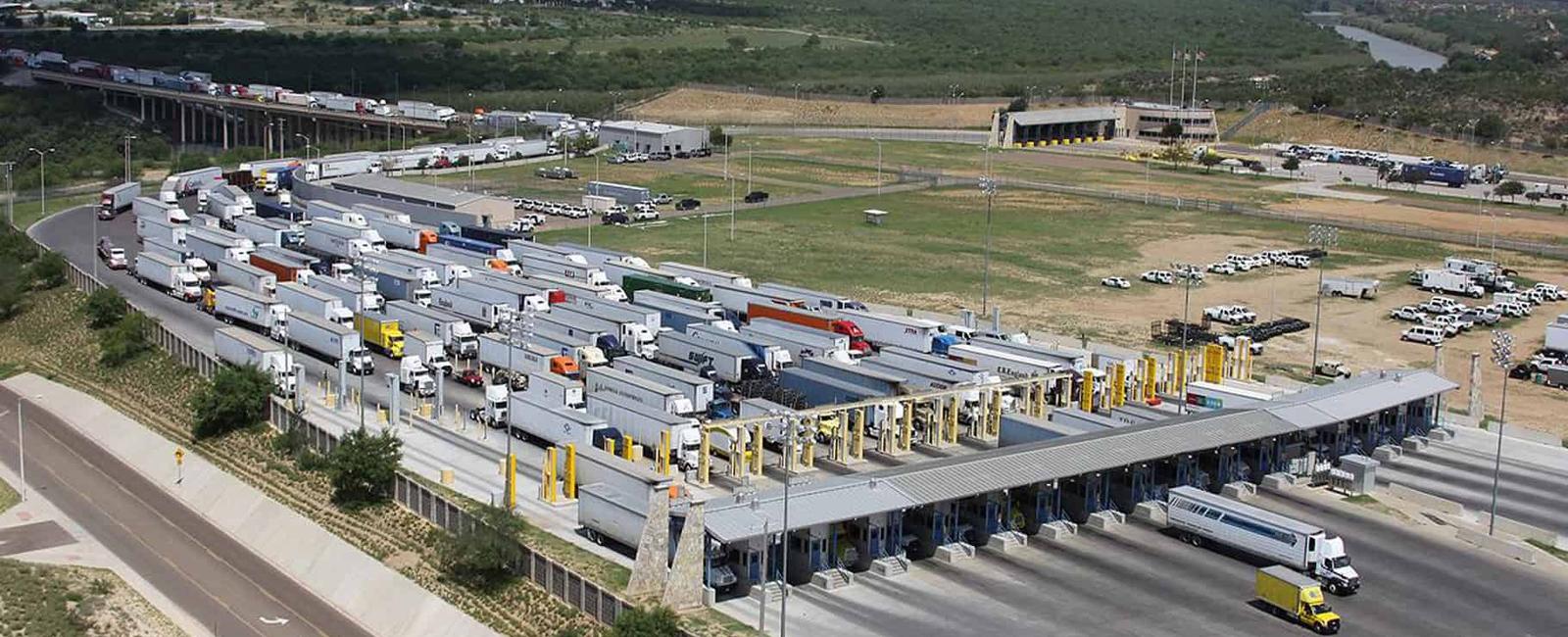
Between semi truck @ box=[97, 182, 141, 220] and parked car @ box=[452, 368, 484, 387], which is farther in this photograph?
semi truck @ box=[97, 182, 141, 220]

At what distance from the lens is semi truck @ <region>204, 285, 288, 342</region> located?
7619cm

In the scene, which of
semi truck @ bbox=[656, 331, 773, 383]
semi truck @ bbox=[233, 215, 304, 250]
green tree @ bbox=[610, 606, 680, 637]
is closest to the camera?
green tree @ bbox=[610, 606, 680, 637]

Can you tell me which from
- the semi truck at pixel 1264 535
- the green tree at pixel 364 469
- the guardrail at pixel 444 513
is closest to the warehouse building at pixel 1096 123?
the guardrail at pixel 444 513

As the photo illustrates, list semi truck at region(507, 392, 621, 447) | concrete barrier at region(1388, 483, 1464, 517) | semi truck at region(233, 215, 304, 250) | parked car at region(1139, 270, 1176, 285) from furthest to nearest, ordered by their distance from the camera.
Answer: semi truck at region(233, 215, 304, 250) → parked car at region(1139, 270, 1176, 285) → semi truck at region(507, 392, 621, 447) → concrete barrier at region(1388, 483, 1464, 517)

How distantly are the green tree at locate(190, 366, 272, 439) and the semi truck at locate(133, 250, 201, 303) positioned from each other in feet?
78.3

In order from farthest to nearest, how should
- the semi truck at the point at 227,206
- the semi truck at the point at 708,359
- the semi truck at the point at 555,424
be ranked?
the semi truck at the point at 227,206 → the semi truck at the point at 708,359 → the semi truck at the point at 555,424

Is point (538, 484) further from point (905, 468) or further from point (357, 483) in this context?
point (905, 468)

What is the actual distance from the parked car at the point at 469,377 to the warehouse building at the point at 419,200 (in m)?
40.1

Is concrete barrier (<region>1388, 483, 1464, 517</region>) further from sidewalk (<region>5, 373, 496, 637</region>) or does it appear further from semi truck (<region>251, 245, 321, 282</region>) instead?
semi truck (<region>251, 245, 321, 282</region>)

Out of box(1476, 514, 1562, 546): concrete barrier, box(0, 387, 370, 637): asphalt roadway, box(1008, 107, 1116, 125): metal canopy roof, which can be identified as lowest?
box(0, 387, 370, 637): asphalt roadway

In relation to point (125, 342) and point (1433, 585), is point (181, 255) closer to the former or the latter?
point (125, 342)

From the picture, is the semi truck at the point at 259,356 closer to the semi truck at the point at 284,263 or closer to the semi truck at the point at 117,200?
the semi truck at the point at 284,263

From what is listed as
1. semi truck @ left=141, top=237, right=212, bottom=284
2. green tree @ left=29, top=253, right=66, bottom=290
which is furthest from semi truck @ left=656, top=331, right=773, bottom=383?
green tree @ left=29, top=253, right=66, bottom=290

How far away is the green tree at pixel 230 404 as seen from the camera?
211ft
